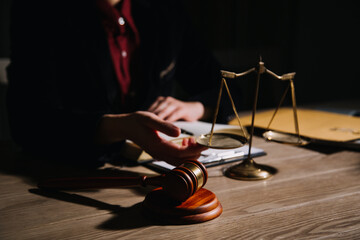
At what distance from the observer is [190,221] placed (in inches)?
21.1

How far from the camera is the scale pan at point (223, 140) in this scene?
666mm

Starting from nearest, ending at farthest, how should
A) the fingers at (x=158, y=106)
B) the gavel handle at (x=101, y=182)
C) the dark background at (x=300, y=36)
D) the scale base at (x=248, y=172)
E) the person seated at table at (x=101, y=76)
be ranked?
the gavel handle at (x=101, y=182) < the scale base at (x=248, y=172) < the person seated at table at (x=101, y=76) < the fingers at (x=158, y=106) < the dark background at (x=300, y=36)

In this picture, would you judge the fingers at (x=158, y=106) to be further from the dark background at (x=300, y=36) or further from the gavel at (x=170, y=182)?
the dark background at (x=300, y=36)

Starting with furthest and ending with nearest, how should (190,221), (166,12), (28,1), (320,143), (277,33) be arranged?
(277,33) → (166,12) → (28,1) → (320,143) → (190,221)

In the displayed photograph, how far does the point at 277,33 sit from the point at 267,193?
330cm

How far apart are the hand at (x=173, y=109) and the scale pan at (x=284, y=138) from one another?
341 millimetres

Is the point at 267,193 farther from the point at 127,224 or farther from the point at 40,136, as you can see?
the point at 40,136

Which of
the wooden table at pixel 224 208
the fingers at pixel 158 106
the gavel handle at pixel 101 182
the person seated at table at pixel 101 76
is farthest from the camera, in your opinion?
the fingers at pixel 158 106

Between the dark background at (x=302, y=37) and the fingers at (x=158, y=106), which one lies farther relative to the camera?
the dark background at (x=302, y=37)

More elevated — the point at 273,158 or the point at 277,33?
the point at 277,33

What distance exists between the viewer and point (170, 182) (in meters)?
0.56

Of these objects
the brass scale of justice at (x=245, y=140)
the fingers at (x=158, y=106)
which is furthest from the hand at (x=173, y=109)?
the brass scale of justice at (x=245, y=140)

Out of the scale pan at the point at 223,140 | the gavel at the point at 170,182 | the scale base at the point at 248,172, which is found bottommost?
Result: the scale base at the point at 248,172

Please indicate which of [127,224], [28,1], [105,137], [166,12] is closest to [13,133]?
[105,137]
